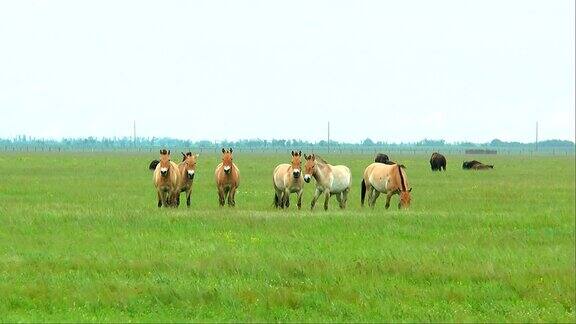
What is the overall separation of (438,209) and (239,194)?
1029 cm

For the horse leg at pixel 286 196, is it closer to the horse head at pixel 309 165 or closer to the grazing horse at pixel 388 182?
the horse head at pixel 309 165

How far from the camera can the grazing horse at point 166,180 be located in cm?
2835

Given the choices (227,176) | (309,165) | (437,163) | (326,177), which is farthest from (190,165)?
(437,163)

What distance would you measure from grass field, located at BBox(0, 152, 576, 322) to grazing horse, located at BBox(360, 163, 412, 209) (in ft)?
3.37

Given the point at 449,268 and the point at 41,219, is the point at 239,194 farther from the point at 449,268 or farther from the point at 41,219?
the point at 449,268

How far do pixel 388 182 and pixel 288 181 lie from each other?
3385 millimetres

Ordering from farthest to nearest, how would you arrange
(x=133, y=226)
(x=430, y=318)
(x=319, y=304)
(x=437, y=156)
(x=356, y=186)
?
(x=437, y=156) → (x=356, y=186) → (x=133, y=226) → (x=319, y=304) → (x=430, y=318)

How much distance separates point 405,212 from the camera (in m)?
27.3

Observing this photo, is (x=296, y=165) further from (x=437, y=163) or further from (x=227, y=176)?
(x=437, y=163)

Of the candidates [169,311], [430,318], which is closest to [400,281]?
[430,318]

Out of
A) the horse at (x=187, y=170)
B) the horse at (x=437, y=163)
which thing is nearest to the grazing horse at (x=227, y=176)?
the horse at (x=187, y=170)

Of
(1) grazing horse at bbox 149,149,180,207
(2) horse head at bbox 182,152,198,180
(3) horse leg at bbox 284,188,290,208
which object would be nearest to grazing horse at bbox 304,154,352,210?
(3) horse leg at bbox 284,188,290,208

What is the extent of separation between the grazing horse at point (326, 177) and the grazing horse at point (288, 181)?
310 mm

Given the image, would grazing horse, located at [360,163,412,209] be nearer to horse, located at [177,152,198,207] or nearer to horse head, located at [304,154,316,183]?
horse head, located at [304,154,316,183]
